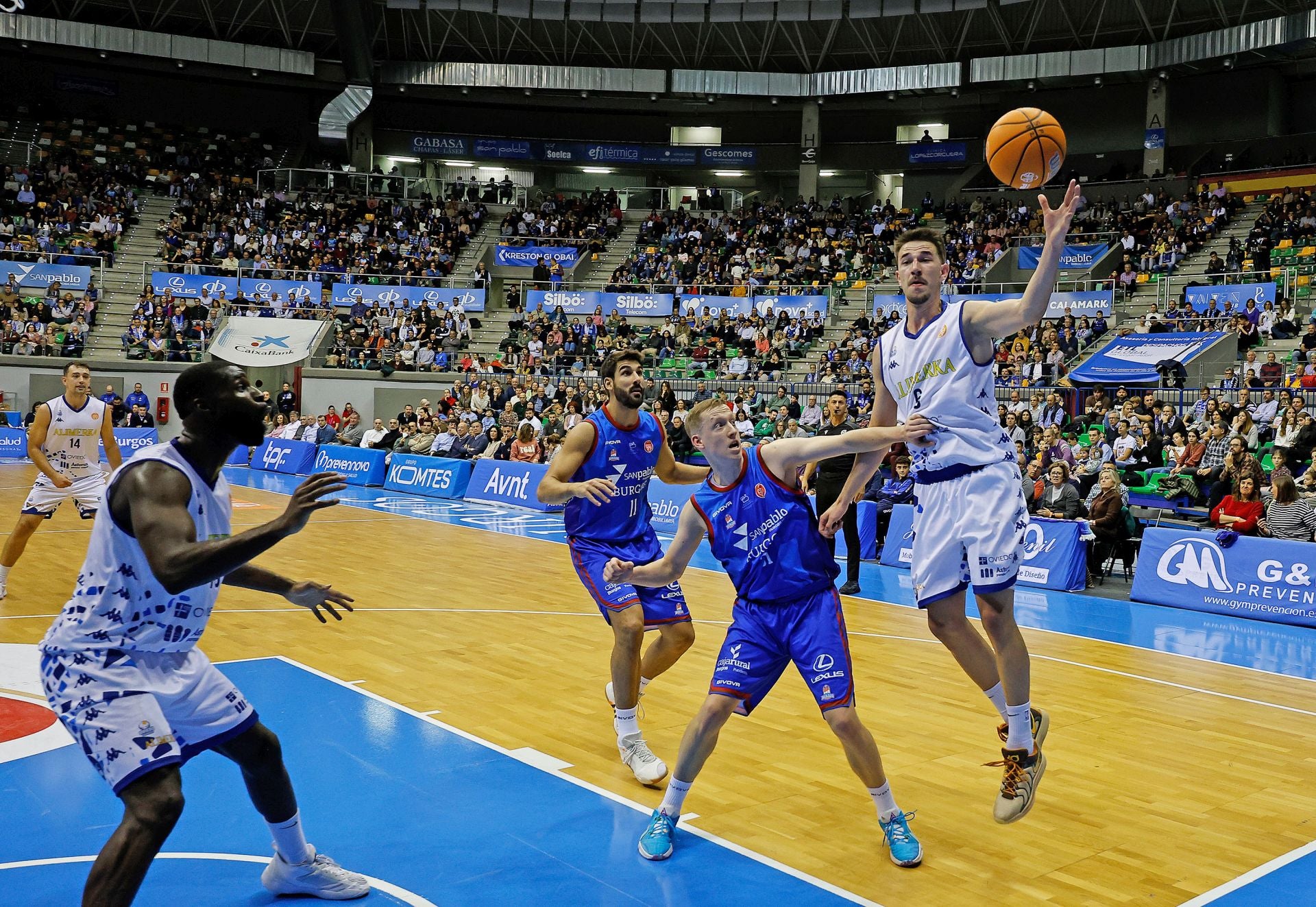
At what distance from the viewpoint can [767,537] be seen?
439cm

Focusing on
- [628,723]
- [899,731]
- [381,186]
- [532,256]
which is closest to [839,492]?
[899,731]

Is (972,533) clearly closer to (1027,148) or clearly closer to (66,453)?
(1027,148)

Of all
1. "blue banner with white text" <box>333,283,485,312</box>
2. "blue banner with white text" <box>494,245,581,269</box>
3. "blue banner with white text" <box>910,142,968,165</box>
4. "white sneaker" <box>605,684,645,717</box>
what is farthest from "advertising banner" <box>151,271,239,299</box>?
"white sneaker" <box>605,684,645,717</box>

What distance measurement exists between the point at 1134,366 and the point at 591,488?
55.9ft

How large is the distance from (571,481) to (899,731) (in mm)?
2423

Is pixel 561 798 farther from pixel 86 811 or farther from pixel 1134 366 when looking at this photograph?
pixel 1134 366

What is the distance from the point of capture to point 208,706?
3.36 metres

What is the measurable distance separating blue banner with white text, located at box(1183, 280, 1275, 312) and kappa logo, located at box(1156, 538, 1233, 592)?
12.3 m

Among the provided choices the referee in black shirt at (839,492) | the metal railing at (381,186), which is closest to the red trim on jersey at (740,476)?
the referee in black shirt at (839,492)

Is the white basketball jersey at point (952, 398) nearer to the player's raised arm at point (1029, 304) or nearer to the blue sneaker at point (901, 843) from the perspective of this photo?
the player's raised arm at point (1029, 304)

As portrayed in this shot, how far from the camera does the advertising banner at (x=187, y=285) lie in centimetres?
3075

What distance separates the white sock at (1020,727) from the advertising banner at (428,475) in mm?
15974

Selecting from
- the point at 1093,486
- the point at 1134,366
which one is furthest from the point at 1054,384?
the point at 1093,486

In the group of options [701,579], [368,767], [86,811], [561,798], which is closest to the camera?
[86,811]
